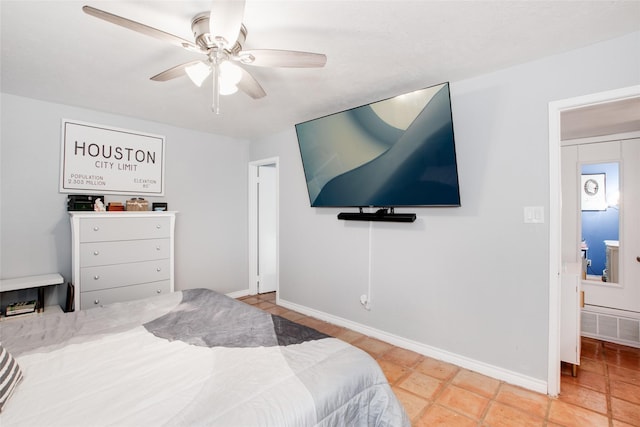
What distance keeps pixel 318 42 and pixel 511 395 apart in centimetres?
266

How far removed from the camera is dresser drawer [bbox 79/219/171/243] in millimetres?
2771

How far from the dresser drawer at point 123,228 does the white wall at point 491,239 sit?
2143 mm

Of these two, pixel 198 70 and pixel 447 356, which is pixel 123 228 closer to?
pixel 198 70

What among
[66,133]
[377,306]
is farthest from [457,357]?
[66,133]

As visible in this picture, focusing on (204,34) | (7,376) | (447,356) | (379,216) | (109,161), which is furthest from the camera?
(109,161)

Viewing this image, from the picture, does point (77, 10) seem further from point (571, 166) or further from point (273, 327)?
point (571, 166)

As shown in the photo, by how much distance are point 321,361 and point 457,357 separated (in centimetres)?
167

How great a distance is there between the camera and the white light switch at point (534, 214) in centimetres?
211

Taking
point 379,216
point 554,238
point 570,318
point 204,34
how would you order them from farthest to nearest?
point 379,216
point 570,318
point 554,238
point 204,34

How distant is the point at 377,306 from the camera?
3.03m

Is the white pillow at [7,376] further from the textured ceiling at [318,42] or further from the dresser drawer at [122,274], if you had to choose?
the dresser drawer at [122,274]

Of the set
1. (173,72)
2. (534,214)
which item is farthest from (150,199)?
(534,214)

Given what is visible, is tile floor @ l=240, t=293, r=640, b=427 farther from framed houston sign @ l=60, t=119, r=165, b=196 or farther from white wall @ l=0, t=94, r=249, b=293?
framed houston sign @ l=60, t=119, r=165, b=196

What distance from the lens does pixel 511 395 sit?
6.84 ft
